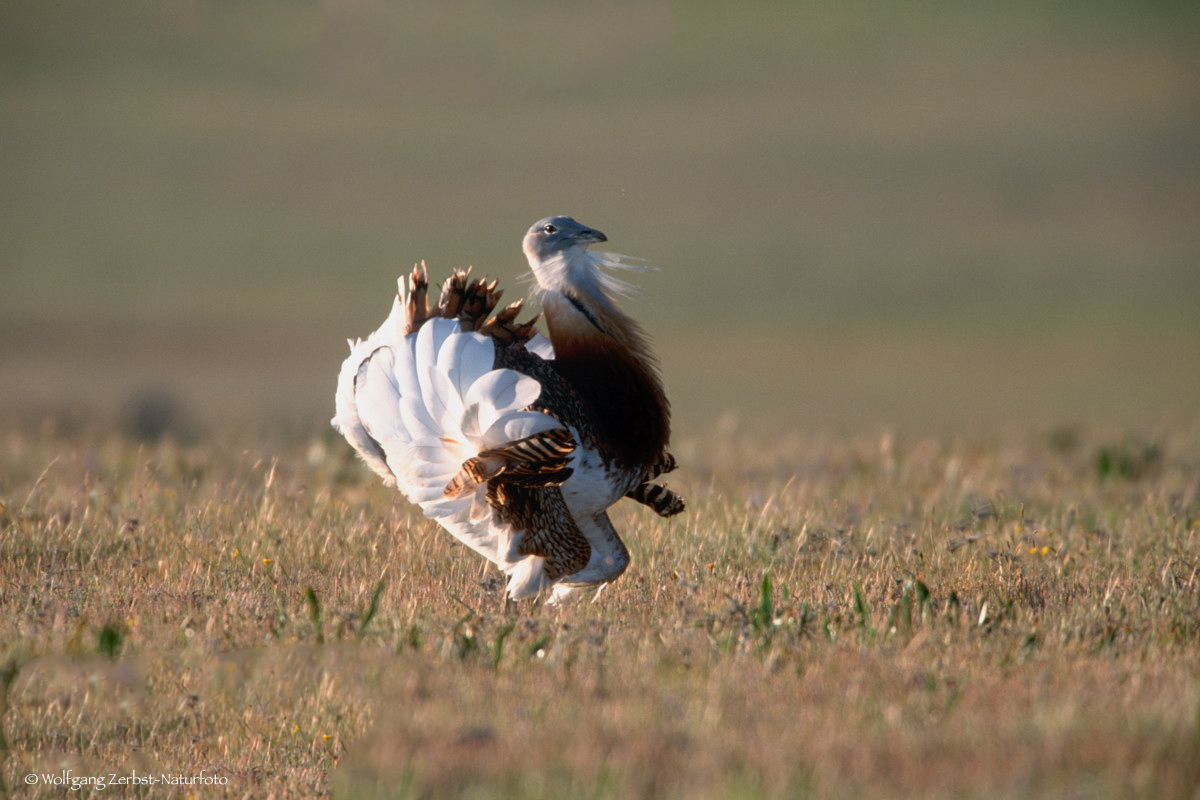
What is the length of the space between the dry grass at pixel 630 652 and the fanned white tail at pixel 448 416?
1.09ft

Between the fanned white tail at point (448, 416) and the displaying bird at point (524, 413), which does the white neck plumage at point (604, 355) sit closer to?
the displaying bird at point (524, 413)

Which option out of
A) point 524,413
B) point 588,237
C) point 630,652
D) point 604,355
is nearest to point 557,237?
point 588,237

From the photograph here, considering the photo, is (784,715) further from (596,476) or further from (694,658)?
(596,476)

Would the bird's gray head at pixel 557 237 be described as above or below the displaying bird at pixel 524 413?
above

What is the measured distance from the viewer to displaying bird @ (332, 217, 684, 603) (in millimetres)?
4695

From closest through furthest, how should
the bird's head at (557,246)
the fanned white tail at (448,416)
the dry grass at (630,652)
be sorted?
the dry grass at (630,652) < the fanned white tail at (448,416) < the bird's head at (557,246)

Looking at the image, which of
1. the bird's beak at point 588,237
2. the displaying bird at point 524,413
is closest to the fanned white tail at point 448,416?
the displaying bird at point 524,413

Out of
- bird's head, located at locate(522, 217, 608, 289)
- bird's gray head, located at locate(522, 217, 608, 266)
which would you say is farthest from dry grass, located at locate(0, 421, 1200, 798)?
bird's gray head, located at locate(522, 217, 608, 266)

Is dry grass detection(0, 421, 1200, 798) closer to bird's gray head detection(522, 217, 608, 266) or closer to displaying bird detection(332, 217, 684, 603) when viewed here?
displaying bird detection(332, 217, 684, 603)

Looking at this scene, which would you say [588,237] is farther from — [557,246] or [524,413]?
[524,413]

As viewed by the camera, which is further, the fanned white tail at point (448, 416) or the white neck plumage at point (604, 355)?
the white neck plumage at point (604, 355)

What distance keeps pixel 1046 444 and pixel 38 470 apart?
Answer: 333 inches

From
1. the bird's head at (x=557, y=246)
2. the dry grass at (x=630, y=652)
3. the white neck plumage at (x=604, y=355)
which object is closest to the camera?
the dry grass at (x=630, y=652)

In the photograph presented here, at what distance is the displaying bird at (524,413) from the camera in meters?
4.70
